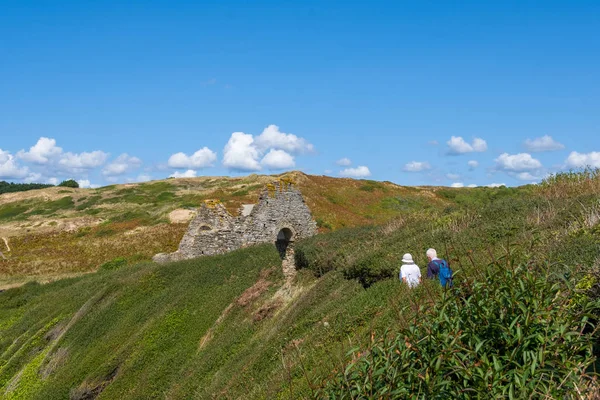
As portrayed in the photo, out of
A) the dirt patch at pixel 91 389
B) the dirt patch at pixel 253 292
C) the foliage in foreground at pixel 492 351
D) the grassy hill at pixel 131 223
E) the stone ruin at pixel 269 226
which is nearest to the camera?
the foliage in foreground at pixel 492 351

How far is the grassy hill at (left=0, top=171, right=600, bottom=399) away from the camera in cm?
628

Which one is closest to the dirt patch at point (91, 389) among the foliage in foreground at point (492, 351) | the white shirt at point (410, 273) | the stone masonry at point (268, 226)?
the stone masonry at point (268, 226)

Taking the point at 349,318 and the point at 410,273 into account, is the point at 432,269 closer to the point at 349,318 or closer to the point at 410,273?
the point at 410,273

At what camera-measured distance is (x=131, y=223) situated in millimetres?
61625

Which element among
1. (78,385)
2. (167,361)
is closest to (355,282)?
(167,361)

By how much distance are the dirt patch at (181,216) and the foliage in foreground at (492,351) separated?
54.2m

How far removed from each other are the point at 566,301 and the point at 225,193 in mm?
65677

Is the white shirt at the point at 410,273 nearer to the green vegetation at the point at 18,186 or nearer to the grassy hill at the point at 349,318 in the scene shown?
the grassy hill at the point at 349,318

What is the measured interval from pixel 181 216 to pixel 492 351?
5930 cm

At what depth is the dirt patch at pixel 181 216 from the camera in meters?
60.6

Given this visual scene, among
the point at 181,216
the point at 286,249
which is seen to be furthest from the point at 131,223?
the point at 286,249

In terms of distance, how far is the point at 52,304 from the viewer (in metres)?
34.3

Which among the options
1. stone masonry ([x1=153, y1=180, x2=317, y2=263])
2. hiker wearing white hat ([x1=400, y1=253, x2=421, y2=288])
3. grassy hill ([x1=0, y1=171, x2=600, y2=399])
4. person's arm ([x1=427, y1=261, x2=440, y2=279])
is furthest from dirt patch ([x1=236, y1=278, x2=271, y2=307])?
person's arm ([x1=427, y1=261, x2=440, y2=279])

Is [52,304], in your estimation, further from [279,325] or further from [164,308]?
[279,325]
